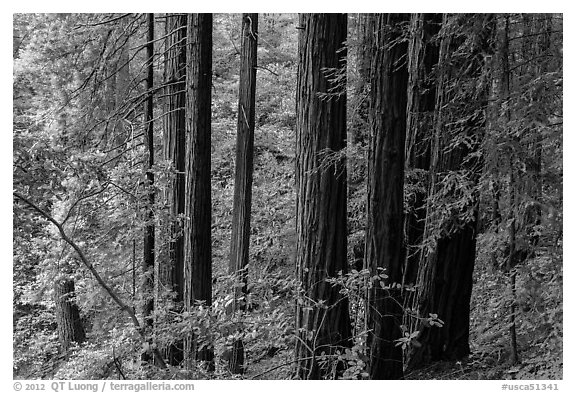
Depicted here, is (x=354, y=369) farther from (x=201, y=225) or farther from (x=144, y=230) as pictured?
(x=144, y=230)

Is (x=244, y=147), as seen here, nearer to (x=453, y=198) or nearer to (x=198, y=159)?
(x=198, y=159)

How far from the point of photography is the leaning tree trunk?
627 centimetres

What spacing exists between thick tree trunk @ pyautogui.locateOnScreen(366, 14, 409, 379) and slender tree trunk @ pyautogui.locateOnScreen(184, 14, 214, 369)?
116 inches

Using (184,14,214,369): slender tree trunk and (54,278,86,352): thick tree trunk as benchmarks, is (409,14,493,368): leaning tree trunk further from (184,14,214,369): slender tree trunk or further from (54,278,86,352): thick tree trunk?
(54,278,86,352): thick tree trunk

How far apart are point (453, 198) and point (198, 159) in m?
3.74

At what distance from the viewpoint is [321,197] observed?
6371mm

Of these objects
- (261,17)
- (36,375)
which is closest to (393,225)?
(36,375)

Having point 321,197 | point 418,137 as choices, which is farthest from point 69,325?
point 418,137

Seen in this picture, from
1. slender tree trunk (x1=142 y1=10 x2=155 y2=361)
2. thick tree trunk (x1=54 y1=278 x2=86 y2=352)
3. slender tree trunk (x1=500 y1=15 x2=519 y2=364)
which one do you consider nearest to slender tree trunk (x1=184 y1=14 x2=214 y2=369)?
slender tree trunk (x1=142 y1=10 x2=155 y2=361)

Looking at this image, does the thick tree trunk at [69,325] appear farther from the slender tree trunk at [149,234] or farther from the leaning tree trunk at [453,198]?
the leaning tree trunk at [453,198]

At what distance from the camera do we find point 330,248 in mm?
6332

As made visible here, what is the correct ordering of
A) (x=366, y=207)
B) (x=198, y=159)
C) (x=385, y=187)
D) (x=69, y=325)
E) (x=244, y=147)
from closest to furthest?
(x=385, y=187) < (x=366, y=207) < (x=198, y=159) < (x=244, y=147) < (x=69, y=325)

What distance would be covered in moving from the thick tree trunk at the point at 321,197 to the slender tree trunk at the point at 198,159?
2.29m
